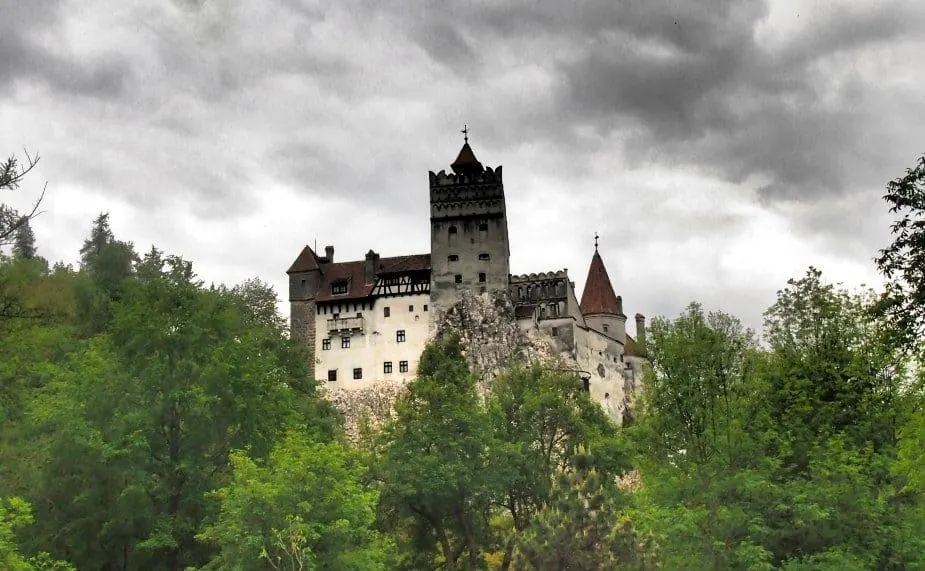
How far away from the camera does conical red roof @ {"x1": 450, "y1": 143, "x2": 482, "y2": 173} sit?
266ft

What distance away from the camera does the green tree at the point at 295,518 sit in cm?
2578

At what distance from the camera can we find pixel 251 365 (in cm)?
3275

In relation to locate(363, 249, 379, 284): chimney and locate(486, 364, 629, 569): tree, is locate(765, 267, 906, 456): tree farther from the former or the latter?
locate(363, 249, 379, 284): chimney

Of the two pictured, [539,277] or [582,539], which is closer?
[582,539]

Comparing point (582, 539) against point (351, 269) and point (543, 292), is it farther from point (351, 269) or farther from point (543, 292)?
point (351, 269)

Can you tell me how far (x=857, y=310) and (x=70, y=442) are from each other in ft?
87.2

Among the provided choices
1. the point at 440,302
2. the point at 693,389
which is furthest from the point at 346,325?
the point at 693,389

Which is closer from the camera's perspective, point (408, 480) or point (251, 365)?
point (251, 365)

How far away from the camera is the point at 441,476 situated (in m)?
35.3

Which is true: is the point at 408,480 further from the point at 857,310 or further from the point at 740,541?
the point at 857,310

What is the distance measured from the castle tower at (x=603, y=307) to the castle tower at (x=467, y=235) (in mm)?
8328

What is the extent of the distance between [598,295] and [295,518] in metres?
57.4

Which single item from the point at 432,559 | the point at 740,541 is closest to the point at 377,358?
the point at 432,559

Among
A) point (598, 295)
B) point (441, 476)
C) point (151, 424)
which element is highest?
point (598, 295)
